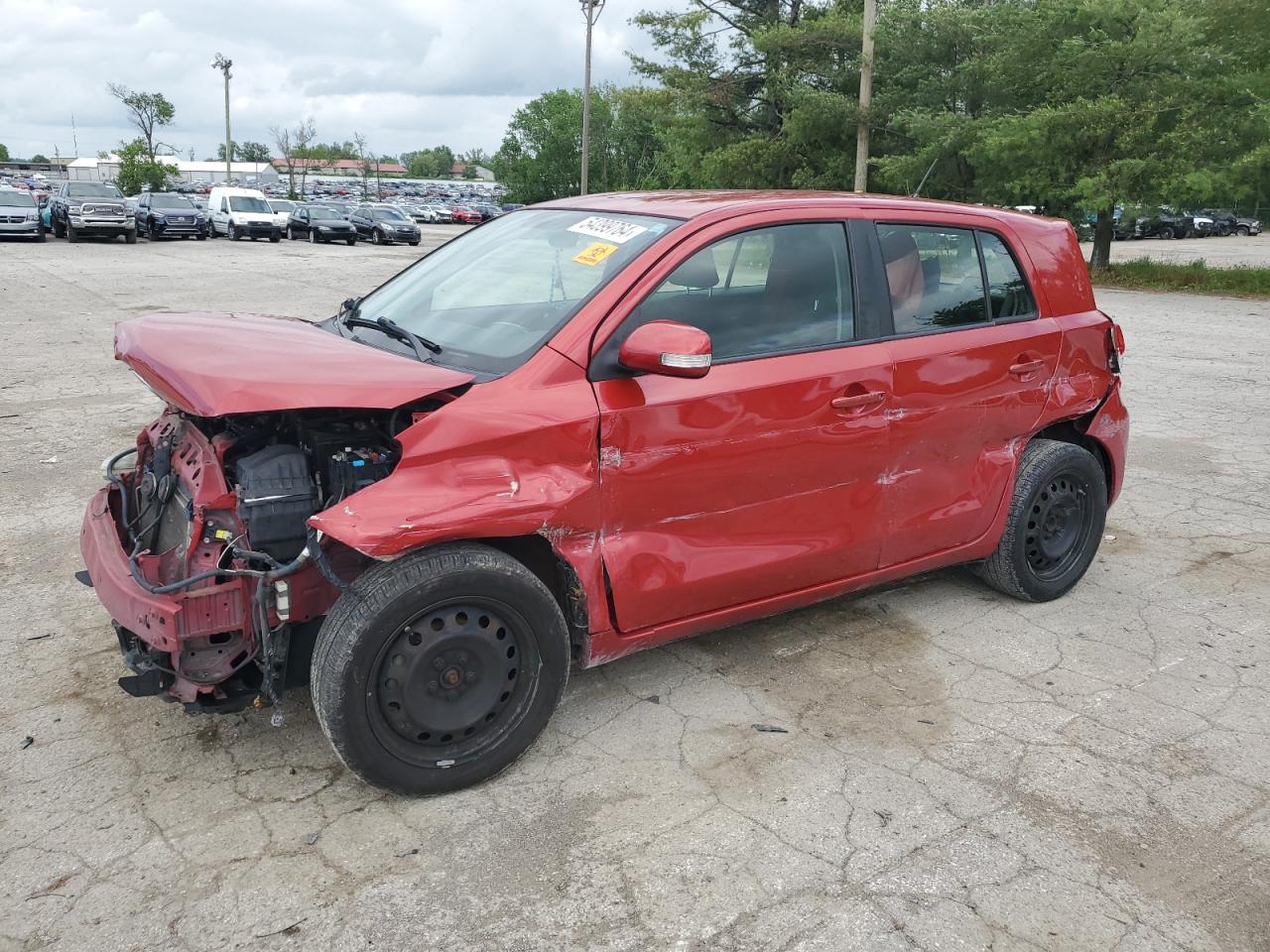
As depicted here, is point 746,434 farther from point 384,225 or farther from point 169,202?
point 384,225

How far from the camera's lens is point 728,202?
366 centimetres

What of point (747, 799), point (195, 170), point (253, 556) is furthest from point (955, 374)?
point (195, 170)

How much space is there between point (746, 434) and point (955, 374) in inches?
42.5

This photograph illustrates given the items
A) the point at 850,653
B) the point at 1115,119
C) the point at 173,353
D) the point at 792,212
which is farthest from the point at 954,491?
the point at 1115,119

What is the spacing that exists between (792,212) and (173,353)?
2.15m

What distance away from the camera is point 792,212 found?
3.67 metres

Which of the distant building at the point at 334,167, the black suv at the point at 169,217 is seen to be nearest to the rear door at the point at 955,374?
the black suv at the point at 169,217

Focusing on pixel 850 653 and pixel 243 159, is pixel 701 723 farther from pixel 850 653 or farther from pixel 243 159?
pixel 243 159

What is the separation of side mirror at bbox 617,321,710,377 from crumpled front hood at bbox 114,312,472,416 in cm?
52

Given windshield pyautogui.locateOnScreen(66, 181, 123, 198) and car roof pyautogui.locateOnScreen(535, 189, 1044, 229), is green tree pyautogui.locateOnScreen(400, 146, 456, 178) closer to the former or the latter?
windshield pyautogui.locateOnScreen(66, 181, 123, 198)

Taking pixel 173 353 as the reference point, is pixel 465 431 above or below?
below

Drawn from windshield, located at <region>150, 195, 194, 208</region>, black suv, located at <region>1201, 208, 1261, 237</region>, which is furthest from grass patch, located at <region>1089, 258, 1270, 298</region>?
black suv, located at <region>1201, 208, 1261, 237</region>

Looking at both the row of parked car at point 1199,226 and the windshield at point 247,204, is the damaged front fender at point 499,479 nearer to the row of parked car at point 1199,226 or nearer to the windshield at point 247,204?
the windshield at point 247,204

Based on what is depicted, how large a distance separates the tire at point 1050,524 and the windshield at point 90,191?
3199 centimetres
